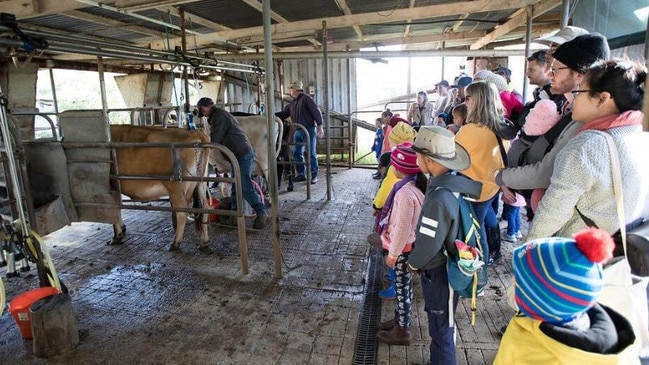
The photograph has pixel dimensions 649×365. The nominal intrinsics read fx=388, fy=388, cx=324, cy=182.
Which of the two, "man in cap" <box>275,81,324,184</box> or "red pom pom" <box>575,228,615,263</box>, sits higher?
"man in cap" <box>275,81,324,184</box>

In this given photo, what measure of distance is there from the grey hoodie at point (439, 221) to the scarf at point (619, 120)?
59 centimetres

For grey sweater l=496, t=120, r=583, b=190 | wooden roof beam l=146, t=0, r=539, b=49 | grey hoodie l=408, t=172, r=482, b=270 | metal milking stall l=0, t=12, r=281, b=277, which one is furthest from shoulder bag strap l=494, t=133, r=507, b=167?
wooden roof beam l=146, t=0, r=539, b=49

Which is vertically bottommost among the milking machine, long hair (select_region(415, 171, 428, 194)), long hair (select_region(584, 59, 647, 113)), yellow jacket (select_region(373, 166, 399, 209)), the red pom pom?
the milking machine

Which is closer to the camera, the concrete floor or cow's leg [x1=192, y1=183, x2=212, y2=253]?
the concrete floor

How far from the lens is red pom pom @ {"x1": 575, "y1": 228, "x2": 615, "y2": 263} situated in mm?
955

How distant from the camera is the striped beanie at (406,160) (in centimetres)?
238

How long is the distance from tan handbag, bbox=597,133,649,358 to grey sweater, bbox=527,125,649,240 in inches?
1.1

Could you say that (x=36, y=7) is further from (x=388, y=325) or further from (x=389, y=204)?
(x=388, y=325)

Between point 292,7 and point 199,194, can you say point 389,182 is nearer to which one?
point 199,194

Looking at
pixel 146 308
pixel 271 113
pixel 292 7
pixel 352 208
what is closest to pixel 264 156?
pixel 352 208

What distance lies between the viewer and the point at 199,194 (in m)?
4.51

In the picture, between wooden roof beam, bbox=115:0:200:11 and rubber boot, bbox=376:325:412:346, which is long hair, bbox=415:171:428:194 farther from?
wooden roof beam, bbox=115:0:200:11

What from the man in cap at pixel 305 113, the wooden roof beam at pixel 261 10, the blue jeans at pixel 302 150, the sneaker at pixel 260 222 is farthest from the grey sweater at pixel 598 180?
the blue jeans at pixel 302 150

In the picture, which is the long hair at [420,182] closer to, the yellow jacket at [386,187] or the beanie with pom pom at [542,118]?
the yellow jacket at [386,187]
